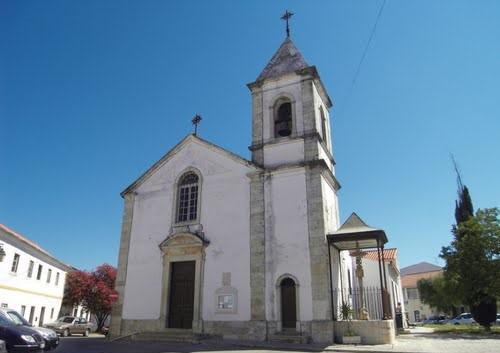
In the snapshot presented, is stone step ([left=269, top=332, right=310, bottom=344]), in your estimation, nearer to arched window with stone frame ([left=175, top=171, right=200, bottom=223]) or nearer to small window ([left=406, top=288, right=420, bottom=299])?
arched window with stone frame ([left=175, top=171, right=200, bottom=223])

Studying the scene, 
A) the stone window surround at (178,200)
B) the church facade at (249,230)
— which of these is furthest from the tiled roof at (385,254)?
the stone window surround at (178,200)

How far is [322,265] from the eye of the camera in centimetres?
1402

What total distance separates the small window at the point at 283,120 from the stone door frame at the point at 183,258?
19.6ft

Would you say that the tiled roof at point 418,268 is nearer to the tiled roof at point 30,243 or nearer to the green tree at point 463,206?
the green tree at point 463,206

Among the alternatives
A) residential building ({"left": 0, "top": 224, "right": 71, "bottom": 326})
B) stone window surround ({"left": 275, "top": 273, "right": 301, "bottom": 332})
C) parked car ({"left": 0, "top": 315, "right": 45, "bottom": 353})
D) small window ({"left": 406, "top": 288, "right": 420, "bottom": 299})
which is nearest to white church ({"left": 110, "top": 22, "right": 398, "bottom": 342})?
stone window surround ({"left": 275, "top": 273, "right": 301, "bottom": 332})

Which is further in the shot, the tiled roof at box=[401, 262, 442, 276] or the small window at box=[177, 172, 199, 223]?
the tiled roof at box=[401, 262, 442, 276]

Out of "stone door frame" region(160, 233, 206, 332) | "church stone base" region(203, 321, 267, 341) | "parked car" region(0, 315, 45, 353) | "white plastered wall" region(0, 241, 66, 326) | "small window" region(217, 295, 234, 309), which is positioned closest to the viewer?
"parked car" region(0, 315, 45, 353)

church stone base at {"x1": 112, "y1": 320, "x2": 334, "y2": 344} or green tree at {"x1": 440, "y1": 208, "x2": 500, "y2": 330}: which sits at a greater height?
green tree at {"x1": 440, "y1": 208, "x2": 500, "y2": 330}

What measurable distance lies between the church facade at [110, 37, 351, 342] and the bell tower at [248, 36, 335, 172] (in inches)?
2.0

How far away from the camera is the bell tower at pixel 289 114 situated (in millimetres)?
16625

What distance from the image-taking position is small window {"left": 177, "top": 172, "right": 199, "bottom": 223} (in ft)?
57.2

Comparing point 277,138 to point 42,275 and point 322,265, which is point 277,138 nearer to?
point 322,265

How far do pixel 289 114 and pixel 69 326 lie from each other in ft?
58.1

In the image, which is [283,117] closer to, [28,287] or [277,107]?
[277,107]
